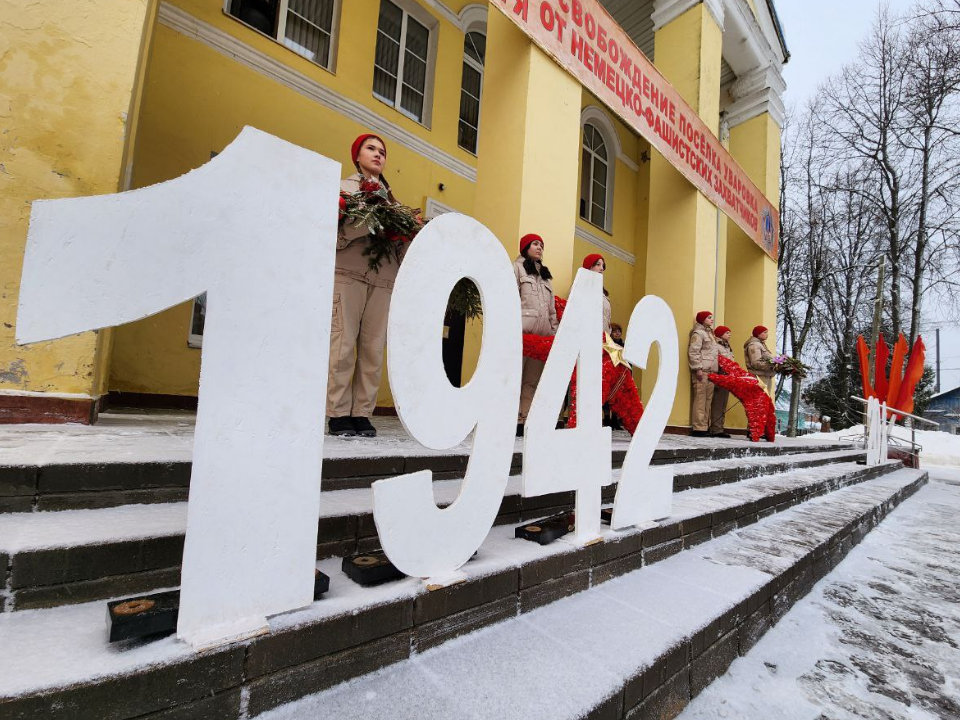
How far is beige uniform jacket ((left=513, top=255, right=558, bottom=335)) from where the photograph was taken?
3.70 metres

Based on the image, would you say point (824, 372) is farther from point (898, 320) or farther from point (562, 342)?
point (562, 342)

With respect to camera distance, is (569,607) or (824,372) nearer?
(569,607)

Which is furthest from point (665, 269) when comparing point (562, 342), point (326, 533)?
point (326, 533)

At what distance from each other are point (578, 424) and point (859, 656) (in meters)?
1.28

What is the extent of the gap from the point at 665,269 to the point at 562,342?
19.0ft

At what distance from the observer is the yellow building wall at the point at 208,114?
4.46m

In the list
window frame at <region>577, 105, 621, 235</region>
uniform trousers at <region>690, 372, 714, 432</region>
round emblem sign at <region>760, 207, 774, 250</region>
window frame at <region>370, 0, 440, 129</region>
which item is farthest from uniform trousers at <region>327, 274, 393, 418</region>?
round emblem sign at <region>760, 207, 774, 250</region>

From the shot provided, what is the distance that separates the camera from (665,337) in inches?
85.1

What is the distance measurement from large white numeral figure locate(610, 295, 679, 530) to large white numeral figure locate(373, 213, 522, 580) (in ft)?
2.30

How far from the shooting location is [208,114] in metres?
4.78

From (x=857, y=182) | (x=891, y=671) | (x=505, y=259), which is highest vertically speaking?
(x=857, y=182)

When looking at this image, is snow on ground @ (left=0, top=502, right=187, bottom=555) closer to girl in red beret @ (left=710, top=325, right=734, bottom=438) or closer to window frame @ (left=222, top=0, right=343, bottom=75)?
window frame @ (left=222, top=0, right=343, bottom=75)

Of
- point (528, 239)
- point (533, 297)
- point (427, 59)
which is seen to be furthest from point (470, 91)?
point (533, 297)

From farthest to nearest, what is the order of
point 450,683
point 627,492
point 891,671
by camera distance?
1. point 627,492
2. point 891,671
3. point 450,683
